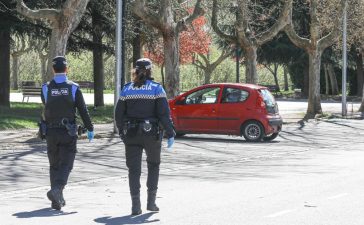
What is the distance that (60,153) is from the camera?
28.5 feet

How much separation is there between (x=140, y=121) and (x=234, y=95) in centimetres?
1141

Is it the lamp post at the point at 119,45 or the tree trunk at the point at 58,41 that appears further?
the lamp post at the point at 119,45

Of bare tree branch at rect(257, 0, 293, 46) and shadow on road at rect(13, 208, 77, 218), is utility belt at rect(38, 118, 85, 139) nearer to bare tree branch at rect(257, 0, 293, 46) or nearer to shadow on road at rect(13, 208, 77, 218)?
shadow on road at rect(13, 208, 77, 218)

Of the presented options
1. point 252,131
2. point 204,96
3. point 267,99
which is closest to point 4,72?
point 204,96

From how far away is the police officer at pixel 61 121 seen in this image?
8.62m

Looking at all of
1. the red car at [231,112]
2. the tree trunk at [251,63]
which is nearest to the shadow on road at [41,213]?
the red car at [231,112]

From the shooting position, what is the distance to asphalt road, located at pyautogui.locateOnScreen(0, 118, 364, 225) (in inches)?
320

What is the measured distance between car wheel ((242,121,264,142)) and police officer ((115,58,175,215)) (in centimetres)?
1117

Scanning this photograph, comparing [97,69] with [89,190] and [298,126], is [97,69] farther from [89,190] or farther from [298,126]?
[89,190]

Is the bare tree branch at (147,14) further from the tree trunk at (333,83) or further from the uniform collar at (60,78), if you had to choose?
the tree trunk at (333,83)

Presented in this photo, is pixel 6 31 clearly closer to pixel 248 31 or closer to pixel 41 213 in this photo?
pixel 248 31

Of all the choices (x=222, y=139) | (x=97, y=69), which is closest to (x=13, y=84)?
(x=97, y=69)

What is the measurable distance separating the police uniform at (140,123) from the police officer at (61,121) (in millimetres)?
762

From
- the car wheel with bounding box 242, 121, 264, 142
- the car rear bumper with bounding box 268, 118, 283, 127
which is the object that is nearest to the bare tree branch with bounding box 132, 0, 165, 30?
Answer: the car wheel with bounding box 242, 121, 264, 142
